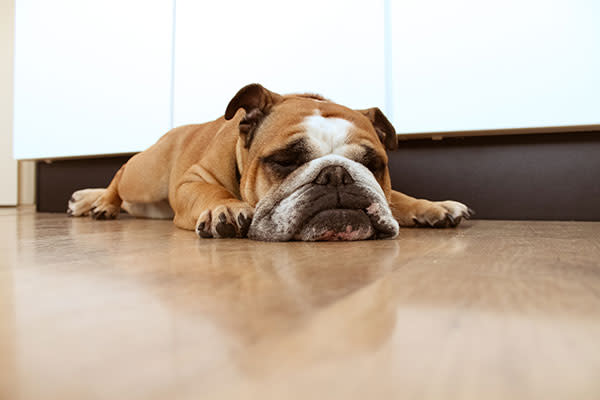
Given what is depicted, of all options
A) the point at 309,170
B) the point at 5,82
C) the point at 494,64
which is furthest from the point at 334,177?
the point at 5,82

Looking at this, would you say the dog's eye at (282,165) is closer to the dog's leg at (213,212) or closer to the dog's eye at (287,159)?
the dog's eye at (287,159)

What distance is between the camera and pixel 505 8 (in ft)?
6.54

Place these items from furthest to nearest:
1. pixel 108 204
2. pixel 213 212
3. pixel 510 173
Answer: pixel 108 204
pixel 510 173
pixel 213 212

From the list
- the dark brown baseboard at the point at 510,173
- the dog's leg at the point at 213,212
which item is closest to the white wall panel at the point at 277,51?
the dark brown baseboard at the point at 510,173

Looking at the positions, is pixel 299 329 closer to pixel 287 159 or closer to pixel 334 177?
pixel 334 177

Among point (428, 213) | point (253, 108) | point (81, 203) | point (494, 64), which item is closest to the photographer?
point (253, 108)

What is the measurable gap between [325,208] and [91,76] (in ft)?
7.64

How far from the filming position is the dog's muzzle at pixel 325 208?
1.21 m

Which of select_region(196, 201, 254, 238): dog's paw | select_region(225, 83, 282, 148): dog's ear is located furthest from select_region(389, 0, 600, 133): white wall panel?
select_region(196, 201, 254, 238): dog's paw

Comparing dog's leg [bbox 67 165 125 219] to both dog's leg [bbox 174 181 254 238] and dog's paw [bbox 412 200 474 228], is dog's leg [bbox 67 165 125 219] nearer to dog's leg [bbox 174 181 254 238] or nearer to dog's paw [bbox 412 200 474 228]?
dog's leg [bbox 174 181 254 238]

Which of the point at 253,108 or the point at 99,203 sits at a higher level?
the point at 253,108

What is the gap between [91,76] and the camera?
2.94m

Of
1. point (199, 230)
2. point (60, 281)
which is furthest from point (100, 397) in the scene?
point (199, 230)

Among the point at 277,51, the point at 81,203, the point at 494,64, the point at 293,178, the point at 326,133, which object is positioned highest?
the point at 277,51
